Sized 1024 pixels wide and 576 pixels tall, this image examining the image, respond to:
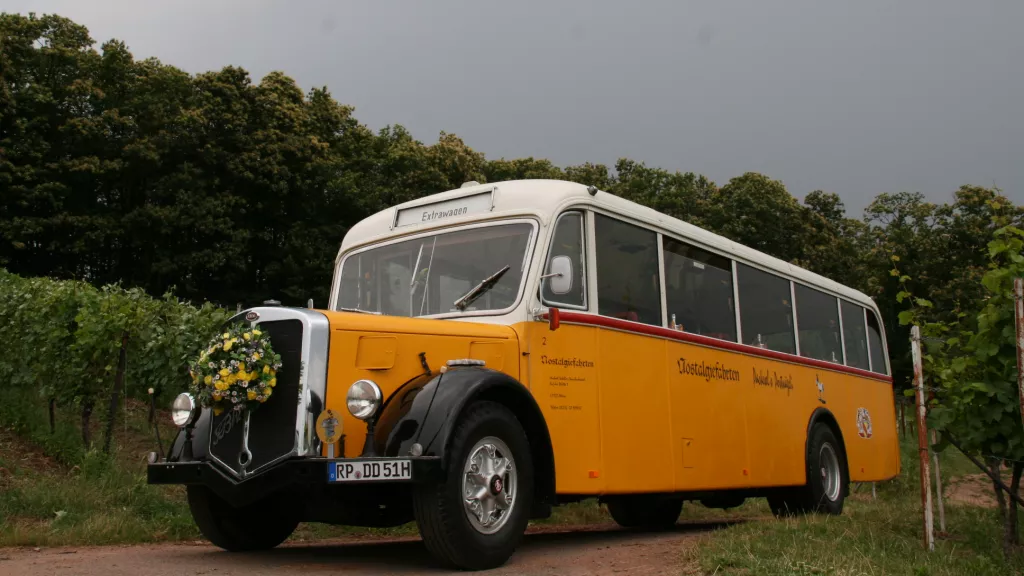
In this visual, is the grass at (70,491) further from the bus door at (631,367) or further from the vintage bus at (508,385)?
the bus door at (631,367)

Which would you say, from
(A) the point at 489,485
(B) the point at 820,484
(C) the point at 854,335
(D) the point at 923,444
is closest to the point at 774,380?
(B) the point at 820,484

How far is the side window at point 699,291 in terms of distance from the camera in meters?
9.07

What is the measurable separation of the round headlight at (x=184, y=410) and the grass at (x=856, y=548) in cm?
351

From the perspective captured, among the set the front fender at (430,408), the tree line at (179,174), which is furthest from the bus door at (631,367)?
the tree line at (179,174)

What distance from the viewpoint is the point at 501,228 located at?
7.60m

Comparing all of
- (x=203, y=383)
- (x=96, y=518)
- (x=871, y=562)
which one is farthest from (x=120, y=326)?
(x=871, y=562)

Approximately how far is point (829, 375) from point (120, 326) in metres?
8.77

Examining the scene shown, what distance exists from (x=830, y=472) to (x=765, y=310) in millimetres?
A: 2577

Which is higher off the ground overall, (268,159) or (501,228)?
(268,159)

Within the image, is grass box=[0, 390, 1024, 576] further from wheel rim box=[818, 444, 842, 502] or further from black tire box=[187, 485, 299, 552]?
wheel rim box=[818, 444, 842, 502]

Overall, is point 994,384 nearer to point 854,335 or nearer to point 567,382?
point 567,382

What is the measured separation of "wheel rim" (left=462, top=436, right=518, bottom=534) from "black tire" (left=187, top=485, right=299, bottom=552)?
1.42 m

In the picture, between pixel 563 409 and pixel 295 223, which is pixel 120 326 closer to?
pixel 563 409

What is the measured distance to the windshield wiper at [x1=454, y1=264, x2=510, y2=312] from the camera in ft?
24.2
